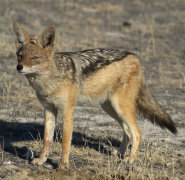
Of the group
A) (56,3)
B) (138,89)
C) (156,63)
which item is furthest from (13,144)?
(56,3)

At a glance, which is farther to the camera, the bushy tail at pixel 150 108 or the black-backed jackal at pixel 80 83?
the bushy tail at pixel 150 108

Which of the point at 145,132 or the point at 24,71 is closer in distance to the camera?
the point at 24,71

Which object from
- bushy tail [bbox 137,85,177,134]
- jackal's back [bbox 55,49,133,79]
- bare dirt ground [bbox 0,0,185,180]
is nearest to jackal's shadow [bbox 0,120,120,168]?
bare dirt ground [bbox 0,0,185,180]

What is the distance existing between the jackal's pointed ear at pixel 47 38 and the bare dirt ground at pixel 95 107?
4.81 ft

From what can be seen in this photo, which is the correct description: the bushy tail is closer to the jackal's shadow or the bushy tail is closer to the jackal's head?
the jackal's shadow

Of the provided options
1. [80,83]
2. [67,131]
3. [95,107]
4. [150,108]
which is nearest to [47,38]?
[80,83]

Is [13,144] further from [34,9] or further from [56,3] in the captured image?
[56,3]

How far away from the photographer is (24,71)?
5090 millimetres

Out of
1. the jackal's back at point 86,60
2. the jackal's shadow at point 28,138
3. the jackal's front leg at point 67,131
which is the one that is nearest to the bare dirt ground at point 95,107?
the jackal's shadow at point 28,138

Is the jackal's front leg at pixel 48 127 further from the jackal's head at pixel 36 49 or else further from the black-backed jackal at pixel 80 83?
the jackal's head at pixel 36 49

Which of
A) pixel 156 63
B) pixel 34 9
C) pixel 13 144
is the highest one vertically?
pixel 34 9

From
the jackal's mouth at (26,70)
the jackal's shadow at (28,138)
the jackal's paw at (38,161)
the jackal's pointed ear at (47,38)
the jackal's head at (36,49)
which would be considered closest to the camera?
the jackal's mouth at (26,70)

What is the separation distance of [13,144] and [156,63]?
6456 mm

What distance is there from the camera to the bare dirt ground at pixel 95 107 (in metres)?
5.45
